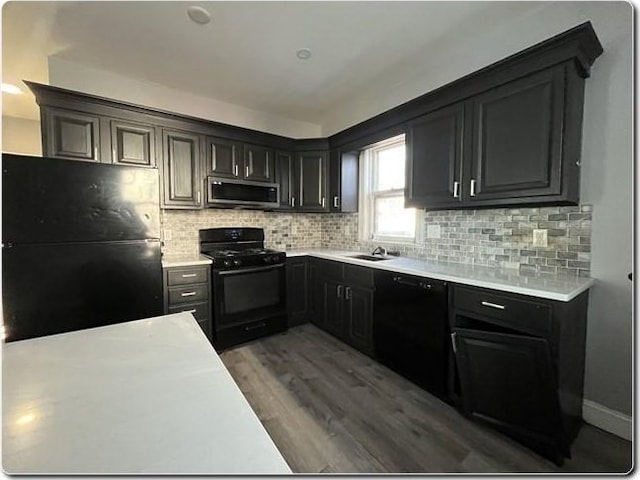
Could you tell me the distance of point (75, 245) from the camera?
1687 mm

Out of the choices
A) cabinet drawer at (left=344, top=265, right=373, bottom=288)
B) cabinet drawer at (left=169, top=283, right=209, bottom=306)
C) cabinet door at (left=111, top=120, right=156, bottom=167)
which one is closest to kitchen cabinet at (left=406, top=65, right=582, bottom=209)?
cabinet drawer at (left=344, top=265, right=373, bottom=288)

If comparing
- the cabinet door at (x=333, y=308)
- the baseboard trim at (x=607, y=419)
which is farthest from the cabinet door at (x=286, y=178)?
the baseboard trim at (x=607, y=419)

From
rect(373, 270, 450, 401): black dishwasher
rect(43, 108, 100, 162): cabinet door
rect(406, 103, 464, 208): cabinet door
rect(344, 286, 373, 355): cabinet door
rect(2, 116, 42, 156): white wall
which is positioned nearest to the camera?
rect(373, 270, 450, 401): black dishwasher

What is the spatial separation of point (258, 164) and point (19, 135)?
3247 millimetres

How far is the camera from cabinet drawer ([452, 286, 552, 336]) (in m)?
1.46

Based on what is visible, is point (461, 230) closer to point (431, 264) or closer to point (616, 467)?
point (431, 264)

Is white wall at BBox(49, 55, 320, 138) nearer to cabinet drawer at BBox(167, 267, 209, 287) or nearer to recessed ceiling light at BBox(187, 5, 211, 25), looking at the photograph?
recessed ceiling light at BBox(187, 5, 211, 25)

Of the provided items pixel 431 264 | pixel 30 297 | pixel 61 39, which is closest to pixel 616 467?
pixel 431 264

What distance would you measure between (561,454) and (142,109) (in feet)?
12.6

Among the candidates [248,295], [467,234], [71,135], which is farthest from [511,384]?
[71,135]

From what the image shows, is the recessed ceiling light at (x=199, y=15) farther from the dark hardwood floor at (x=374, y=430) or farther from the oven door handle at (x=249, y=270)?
the dark hardwood floor at (x=374, y=430)

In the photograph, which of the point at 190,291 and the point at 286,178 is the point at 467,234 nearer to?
the point at 286,178

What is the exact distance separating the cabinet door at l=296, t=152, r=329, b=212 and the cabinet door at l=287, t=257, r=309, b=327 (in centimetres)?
69

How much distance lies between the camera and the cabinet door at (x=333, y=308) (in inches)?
112
